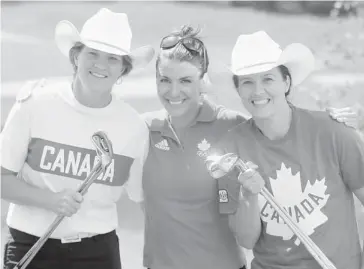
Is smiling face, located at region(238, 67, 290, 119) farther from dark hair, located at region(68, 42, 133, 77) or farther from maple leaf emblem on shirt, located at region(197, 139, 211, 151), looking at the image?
dark hair, located at region(68, 42, 133, 77)

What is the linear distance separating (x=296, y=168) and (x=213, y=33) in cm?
223

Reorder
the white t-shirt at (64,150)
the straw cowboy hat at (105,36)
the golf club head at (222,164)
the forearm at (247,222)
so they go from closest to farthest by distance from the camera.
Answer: the golf club head at (222,164) → the forearm at (247,222) → the white t-shirt at (64,150) → the straw cowboy hat at (105,36)

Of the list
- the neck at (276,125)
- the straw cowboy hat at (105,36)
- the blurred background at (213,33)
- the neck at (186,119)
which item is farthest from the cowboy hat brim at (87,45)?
the blurred background at (213,33)

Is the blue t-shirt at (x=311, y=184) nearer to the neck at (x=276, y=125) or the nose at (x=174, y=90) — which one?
the neck at (x=276, y=125)

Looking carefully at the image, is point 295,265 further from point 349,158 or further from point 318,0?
point 318,0

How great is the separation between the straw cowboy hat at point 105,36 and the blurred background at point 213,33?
1.60 meters

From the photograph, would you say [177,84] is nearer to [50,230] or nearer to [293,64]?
[293,64]

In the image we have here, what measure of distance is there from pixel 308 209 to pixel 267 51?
0.45m

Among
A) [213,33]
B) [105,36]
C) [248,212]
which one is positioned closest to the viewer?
[248,212]

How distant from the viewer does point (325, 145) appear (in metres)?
1.67

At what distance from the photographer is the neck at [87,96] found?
1.79 metres

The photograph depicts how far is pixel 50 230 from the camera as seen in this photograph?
5.56 ft

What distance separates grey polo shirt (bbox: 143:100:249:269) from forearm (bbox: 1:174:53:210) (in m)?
0.31

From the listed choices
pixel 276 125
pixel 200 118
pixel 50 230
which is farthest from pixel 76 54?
pixel 276 125
